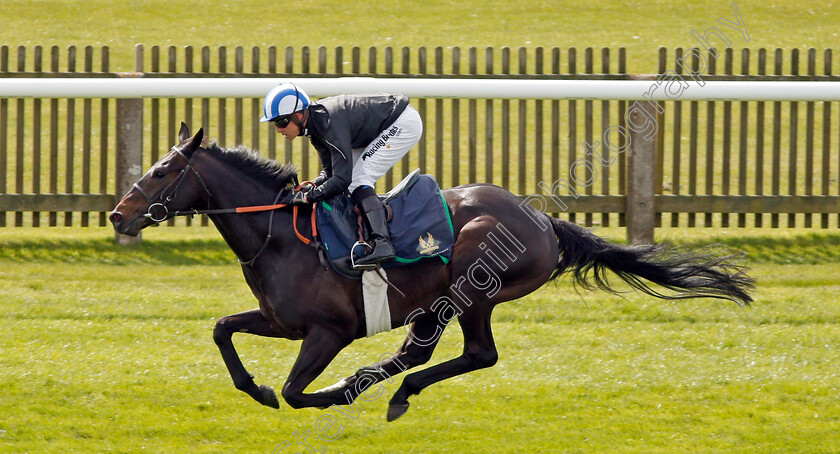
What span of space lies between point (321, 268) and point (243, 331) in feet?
1.69

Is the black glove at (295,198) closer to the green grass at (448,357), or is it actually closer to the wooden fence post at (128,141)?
the green grass at (448,357)

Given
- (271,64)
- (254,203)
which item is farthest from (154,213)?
(271,64)

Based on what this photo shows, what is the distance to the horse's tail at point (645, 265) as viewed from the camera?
19.5ft

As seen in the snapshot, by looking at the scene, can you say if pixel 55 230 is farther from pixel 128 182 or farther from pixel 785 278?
pixel 785 278

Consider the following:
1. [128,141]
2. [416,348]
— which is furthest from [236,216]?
[128,141]

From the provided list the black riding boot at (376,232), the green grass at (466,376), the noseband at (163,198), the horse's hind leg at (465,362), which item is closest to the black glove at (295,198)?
the black riding boot at (376,232)

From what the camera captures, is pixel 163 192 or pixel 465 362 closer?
pixel 163 192

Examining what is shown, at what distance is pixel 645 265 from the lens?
6051 mm

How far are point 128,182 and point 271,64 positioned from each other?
4.94ft

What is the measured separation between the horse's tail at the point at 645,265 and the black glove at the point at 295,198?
1387 mm

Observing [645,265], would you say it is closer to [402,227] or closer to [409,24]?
[402,227]

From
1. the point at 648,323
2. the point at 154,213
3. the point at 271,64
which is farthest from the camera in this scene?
the point at 271,64

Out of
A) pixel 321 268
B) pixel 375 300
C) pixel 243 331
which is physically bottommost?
pixel 243 331

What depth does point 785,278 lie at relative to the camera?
28.5 ft
